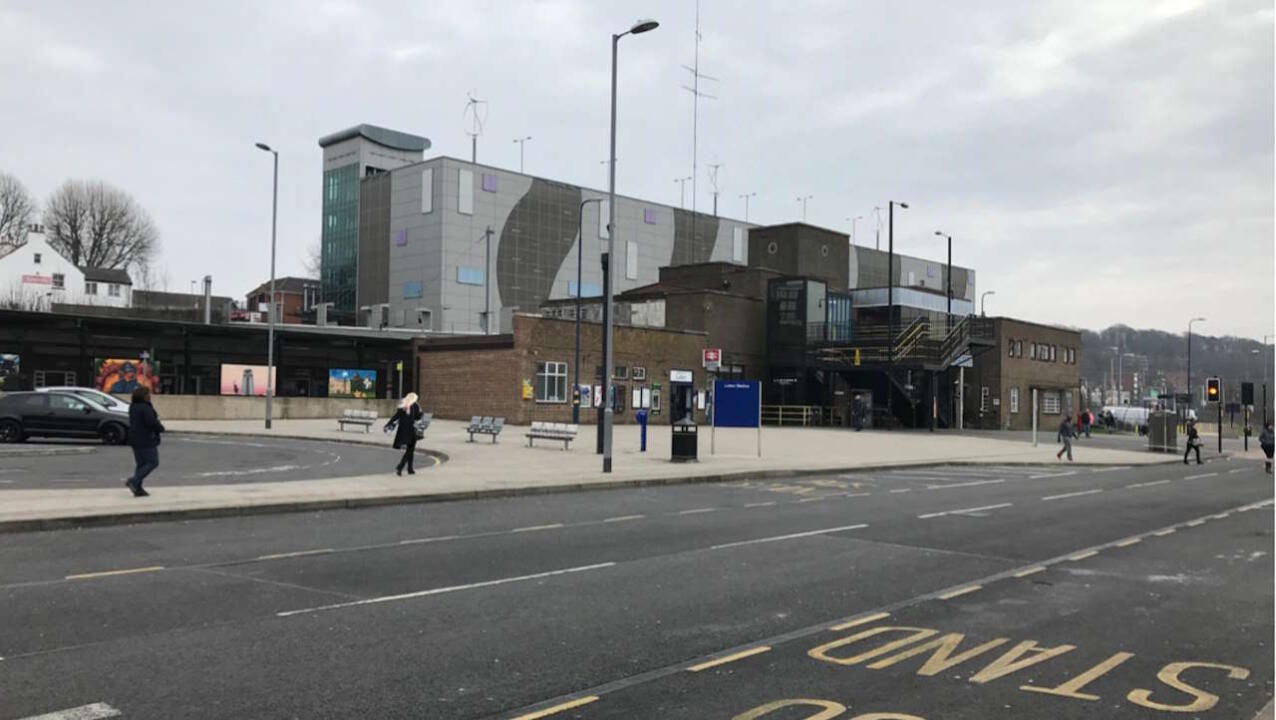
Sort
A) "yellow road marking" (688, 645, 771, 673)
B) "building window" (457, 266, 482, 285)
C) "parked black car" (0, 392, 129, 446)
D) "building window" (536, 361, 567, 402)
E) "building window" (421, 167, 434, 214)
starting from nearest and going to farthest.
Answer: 1. "yellow road marking" (688, 645, 771, 673)
2. "parked black car" (0, 392, 129, 446)
3. "building window" (536, 361, 567, 402)
4. "building window" (421, 167, 434, 214)
5. "building window" (457, 266, 482, 285)

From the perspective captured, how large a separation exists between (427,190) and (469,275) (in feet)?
27.6

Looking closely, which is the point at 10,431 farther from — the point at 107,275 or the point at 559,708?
the point at 107,275

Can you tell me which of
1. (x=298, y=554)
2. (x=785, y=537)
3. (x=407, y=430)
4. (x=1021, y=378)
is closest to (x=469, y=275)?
(x=1021, y=378)

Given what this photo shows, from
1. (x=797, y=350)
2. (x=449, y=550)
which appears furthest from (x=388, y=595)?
(x=797, y=350)

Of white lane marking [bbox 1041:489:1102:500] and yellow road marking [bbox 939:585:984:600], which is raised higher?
yellow road marking [bbox 939:585:984:600]

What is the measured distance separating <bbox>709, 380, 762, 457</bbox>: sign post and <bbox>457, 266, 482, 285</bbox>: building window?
60.6 m

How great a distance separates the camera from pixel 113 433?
26.5 meters

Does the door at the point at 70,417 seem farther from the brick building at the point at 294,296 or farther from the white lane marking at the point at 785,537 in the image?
the brick building at the point at 294,296

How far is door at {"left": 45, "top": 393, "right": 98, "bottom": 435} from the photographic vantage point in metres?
26.3

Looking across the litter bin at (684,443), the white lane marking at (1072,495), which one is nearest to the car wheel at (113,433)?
the litter bin at (684,443)

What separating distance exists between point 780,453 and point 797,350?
30.4 metres

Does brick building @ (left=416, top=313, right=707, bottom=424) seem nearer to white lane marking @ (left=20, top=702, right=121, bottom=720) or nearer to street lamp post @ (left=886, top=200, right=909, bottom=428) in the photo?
street lamp post @ (left=886, top=200, right=909, bottom=428)

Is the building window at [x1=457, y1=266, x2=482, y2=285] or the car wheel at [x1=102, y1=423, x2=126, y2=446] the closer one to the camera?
the car wheel at [x1=102, y1=423, x2=126, y2=446]

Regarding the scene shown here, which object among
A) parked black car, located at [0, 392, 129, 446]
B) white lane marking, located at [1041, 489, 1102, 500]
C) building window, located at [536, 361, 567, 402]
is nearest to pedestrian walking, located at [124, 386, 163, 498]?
parked black car, located at [0, 392, 129, 446]
